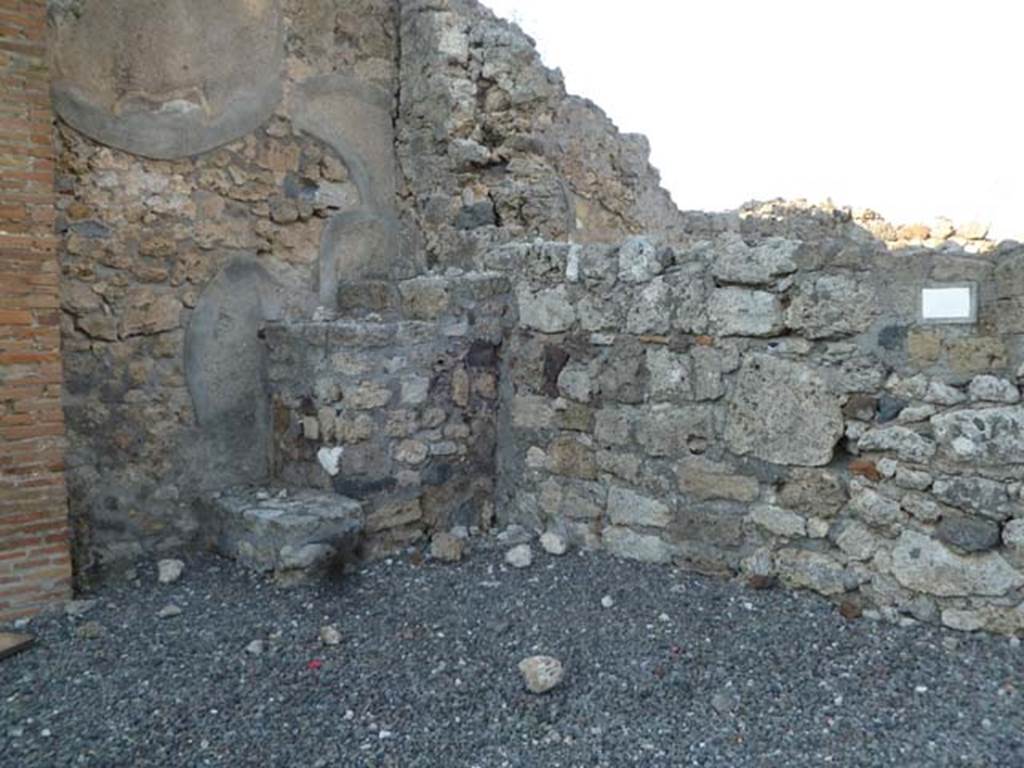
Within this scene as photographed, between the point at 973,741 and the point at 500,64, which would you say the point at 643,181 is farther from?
the point at 973,741

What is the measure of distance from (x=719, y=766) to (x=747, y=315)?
69.7 inches

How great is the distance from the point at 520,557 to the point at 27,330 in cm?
236

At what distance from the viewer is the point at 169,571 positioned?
3.72 meters

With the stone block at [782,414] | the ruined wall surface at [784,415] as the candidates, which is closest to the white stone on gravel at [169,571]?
the ruined wall surface at [784,415]

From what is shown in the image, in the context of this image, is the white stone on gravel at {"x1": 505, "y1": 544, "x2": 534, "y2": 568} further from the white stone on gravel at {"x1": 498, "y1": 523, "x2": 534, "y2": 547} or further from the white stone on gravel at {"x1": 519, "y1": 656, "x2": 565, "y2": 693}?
the white stone on gravel at {"x1": 519, "y1": 656, "x2": 565, "y2": 693}

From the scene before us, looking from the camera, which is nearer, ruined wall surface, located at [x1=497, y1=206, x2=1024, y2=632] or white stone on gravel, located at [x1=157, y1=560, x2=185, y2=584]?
ruined wall surface, located at [x1=497, y1=206, x2=1024, y2=632]

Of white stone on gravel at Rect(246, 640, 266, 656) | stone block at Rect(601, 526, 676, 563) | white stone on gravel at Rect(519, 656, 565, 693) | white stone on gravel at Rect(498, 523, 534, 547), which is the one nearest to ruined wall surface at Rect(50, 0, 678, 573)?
white stone on gravel at Rect(246, 640, 266, 656)

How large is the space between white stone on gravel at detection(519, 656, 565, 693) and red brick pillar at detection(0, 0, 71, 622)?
2095mm

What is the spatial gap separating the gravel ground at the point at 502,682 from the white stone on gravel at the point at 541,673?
32 millimetres

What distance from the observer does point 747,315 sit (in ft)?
10.8

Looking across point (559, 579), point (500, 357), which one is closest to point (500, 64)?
point (500, 357)

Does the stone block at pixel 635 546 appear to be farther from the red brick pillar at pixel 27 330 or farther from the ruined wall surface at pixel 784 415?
the red brick pillar at pixel 27 330

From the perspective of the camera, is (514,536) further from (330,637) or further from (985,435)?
(985,435)

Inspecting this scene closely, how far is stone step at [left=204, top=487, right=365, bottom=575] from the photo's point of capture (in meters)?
3.49
